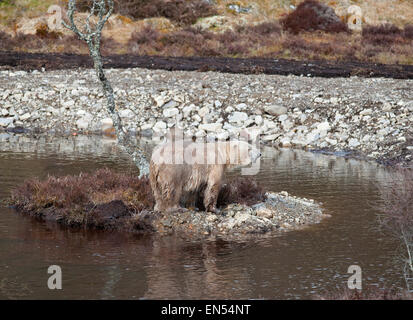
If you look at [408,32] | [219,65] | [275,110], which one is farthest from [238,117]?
[408,32]

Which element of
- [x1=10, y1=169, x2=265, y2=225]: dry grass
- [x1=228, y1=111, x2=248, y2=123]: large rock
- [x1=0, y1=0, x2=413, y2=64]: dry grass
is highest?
[x1=0, y1=0, x2=413, y2=64]: dry grass

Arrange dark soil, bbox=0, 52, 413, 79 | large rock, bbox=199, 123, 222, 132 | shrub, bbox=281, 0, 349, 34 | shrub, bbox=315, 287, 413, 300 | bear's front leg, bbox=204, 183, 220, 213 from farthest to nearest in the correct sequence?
1. shrub, bbox=281, 0, 349, 34
2. dark soil, bbox=0, 52, 413, 79
3. large rock, bbox=199, 123, 222, 132
4. bear's front leg, bbox=204, 183, 220, 213
5. shrub, bbox=315, 287, 413, 300

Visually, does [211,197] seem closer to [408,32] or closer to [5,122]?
[5,122]

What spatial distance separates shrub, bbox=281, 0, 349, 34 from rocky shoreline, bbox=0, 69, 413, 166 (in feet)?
56.2

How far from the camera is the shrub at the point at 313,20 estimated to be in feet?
166

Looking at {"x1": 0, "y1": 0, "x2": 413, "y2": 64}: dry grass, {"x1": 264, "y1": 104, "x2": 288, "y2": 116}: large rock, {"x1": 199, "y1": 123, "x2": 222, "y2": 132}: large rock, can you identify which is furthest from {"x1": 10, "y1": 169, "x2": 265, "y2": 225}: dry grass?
{"x1": 0, "y1": 0, "x2": 413, "y2": 64}: dry grass

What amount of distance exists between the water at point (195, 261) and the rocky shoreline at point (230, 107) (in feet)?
34.3

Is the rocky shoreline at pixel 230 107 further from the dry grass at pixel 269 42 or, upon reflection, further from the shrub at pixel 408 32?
the shrub at pixel 408 32

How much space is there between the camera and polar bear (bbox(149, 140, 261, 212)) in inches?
513

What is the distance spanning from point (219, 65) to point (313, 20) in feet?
54.3

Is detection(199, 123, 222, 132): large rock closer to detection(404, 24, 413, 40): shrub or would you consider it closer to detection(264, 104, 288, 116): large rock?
detection(264, 104, 288, 116): large rock

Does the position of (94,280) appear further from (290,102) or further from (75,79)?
(75,79)

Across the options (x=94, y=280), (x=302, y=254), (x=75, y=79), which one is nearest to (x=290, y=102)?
(x=75, y=79)

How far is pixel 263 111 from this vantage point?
97.9 feet
